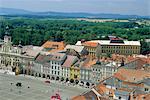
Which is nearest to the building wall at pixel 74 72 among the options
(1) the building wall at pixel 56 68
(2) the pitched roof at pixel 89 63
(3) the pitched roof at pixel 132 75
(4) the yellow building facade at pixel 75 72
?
(4) the yellow building facade at pixel 75 72

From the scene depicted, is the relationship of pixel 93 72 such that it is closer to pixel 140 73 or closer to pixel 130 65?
pixel 130 65

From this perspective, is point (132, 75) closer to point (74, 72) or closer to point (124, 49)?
point (74, 72)

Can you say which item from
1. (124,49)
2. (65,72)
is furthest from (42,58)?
(124,49)

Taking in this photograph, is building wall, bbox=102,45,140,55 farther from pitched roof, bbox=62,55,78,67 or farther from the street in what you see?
the street

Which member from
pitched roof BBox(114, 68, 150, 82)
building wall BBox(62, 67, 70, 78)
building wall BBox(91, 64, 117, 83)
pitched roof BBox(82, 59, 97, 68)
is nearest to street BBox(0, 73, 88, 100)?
building wall BBox(62, 67, 70, 78)

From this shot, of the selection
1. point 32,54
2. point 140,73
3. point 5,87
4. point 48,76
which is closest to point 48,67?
point 48,76

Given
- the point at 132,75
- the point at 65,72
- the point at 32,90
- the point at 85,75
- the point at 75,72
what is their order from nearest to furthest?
1. the point at 132,75
2. the point at 32,90
3. the point at 85,75
4. the point at 75,72
5. the point at 65,72

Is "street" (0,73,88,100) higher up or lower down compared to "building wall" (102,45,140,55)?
lower down

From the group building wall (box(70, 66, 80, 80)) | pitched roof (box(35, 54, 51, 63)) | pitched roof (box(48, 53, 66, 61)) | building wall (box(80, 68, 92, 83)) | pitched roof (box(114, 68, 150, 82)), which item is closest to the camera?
pitched roof (box(114, 68, 150, 82))
